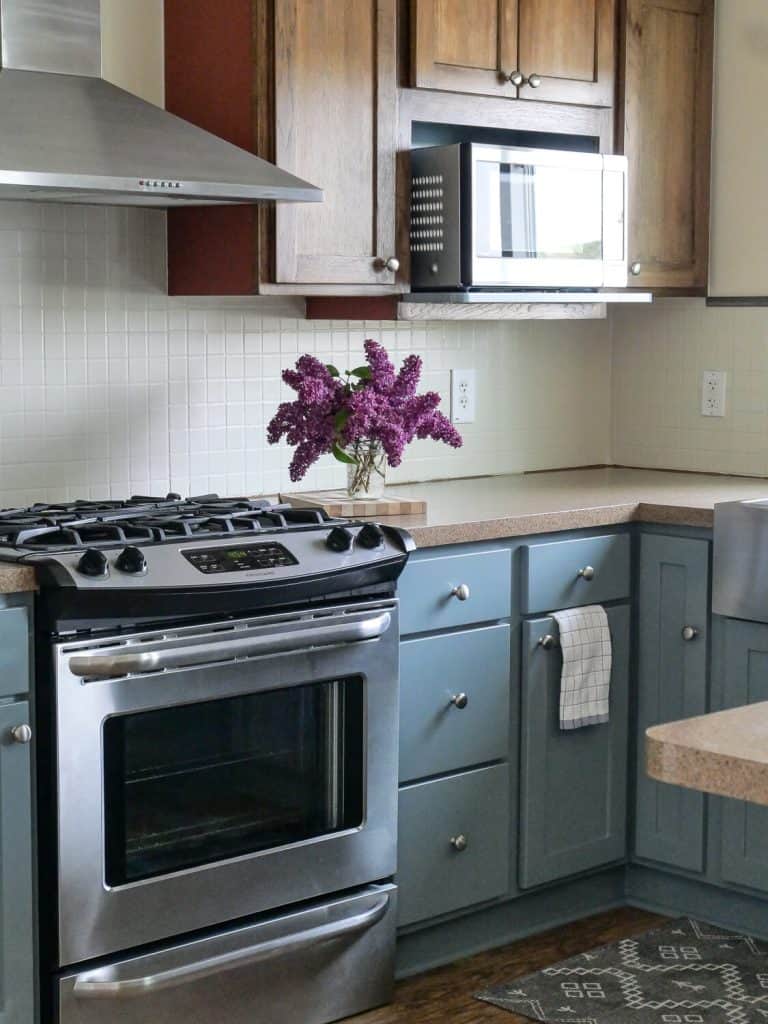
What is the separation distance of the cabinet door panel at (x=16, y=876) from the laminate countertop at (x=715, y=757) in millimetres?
1262

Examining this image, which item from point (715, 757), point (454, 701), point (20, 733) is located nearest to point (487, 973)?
point (454, 701)

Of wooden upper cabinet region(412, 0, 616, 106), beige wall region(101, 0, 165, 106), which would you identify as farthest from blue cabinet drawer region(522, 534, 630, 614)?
beige wall region(101, 0, 165, 106)

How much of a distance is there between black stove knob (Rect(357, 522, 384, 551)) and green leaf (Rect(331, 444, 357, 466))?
1.10ft

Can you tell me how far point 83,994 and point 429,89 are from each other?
1928 millimetres

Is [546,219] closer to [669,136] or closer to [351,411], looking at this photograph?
[669,136]

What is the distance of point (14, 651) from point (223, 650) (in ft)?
1.17

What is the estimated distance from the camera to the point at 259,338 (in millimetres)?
3506

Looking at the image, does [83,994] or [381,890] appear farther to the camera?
[381,890]

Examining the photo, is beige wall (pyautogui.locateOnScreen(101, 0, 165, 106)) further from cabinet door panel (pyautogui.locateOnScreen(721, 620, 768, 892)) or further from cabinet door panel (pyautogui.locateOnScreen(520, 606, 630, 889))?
cabinet door panel (pyautogui.locateOnScreen(721, 620, 768, 892))

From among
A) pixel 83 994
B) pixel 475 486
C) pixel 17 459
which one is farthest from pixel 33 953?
pixel 475 486

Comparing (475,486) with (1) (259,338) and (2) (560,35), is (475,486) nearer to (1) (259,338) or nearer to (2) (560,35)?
(1) (259,338)

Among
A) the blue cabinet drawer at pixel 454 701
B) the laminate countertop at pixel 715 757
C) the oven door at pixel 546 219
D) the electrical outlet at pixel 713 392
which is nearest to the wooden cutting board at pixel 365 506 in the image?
the blue cabinet drawer at pixel 454 701

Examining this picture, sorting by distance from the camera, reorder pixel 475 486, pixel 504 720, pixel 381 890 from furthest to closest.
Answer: pixel 475 486
pixel 504 720
pixel 381 890

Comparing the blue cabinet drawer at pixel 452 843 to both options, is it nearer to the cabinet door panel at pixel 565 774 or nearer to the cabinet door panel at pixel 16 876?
the cabinet door panel at pixel 565 774
